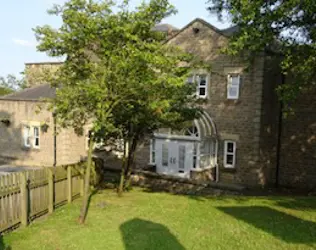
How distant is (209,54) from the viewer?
1994cm

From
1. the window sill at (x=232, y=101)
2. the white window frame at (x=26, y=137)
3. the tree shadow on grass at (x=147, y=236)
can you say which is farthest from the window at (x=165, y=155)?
the tree shadow on grass at (x=147, y=236)

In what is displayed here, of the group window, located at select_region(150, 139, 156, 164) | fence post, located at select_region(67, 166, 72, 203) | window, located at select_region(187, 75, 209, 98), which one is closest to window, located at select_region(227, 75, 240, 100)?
window, located at select_region(187, 75, 209, 98)

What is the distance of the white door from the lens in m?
20.3

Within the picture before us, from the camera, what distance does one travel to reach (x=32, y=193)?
9531mm

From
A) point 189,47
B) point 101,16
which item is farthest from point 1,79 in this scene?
point 101,16

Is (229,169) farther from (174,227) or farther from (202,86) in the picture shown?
(174,227)

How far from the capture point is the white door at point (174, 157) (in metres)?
20.3

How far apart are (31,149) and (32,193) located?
54.0ft

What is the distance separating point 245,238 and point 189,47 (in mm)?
14706

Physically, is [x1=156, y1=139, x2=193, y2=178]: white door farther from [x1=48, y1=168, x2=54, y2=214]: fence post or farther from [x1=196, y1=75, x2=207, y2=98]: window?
[x1=48, y1=168, x2=54, y2=214]: fence post

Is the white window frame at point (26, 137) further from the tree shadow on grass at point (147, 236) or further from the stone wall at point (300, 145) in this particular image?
the stone wall at point (300, 145)

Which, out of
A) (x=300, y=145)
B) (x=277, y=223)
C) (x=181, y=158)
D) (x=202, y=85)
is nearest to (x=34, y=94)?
(x=181, y=158)

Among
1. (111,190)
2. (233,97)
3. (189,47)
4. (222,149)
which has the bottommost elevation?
(111,190)

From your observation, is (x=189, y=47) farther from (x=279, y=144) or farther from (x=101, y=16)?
(x=101, y=16)
